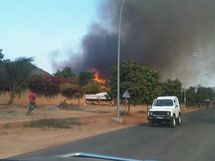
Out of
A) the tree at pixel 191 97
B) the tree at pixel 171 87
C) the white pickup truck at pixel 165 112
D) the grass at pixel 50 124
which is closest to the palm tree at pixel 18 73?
the white pickup truck at pixel 165 112

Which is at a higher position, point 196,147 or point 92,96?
point 92,96

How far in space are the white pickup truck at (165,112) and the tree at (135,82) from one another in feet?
35.9

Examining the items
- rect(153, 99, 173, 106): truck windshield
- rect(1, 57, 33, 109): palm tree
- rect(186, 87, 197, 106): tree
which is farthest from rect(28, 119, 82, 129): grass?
rect(186, 87, 197, 106): tree

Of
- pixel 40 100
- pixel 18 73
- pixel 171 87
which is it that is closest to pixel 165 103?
pixel 18 73

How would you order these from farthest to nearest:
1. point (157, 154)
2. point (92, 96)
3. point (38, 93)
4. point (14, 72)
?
point (92, 96), point (38, 93), point (14, 72), point (157, 154)

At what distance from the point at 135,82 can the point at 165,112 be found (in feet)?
44.6

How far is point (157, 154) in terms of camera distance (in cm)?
1700

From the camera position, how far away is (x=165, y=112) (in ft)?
119

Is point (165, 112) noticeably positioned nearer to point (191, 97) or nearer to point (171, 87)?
point (171, 87)

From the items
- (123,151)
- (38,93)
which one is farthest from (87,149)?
(38,93)

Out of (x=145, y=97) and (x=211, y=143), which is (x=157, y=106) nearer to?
(x=145, y=97)

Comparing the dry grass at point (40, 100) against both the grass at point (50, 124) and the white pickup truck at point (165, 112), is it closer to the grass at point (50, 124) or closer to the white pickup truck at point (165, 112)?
the white pickup truck at point (165, 112)

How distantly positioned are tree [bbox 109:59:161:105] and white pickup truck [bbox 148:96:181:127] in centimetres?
1095

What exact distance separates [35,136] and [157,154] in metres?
9.83
